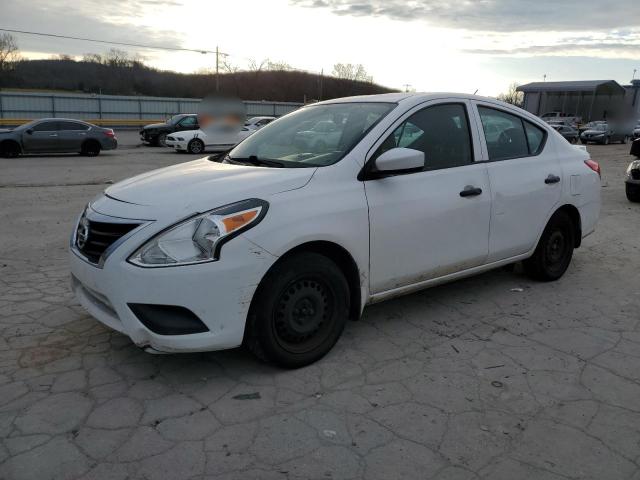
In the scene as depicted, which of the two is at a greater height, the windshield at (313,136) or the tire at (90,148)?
the windshield at (313,136)

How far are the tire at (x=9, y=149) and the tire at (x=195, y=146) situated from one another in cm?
586

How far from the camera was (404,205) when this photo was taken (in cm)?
361

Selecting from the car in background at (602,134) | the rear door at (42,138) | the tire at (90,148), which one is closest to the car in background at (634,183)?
the tire at (90,148)

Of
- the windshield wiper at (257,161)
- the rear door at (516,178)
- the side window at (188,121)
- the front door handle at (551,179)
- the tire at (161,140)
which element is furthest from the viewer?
the tire at (161,140)

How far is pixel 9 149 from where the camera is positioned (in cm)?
1759

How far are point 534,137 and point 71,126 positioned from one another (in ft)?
57.7

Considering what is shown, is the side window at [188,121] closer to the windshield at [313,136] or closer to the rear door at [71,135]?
the rear door at [71,135]

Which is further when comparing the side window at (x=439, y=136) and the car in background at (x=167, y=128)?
the car in background at (x=167, y=128)

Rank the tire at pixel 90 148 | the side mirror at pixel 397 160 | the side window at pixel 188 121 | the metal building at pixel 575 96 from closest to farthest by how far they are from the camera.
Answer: the side mirror at pixel 397 160, the tire at pixel 90 148, the side window at pixel 188 121, the metal building at pixel 575 96

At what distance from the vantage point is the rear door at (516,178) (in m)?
4.29

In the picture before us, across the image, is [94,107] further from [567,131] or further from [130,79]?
[567,131]

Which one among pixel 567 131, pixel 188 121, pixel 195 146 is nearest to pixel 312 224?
pixel 195 146

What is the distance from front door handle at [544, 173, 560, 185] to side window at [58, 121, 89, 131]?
17.7 metres

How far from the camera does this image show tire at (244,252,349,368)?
3.04 meters
